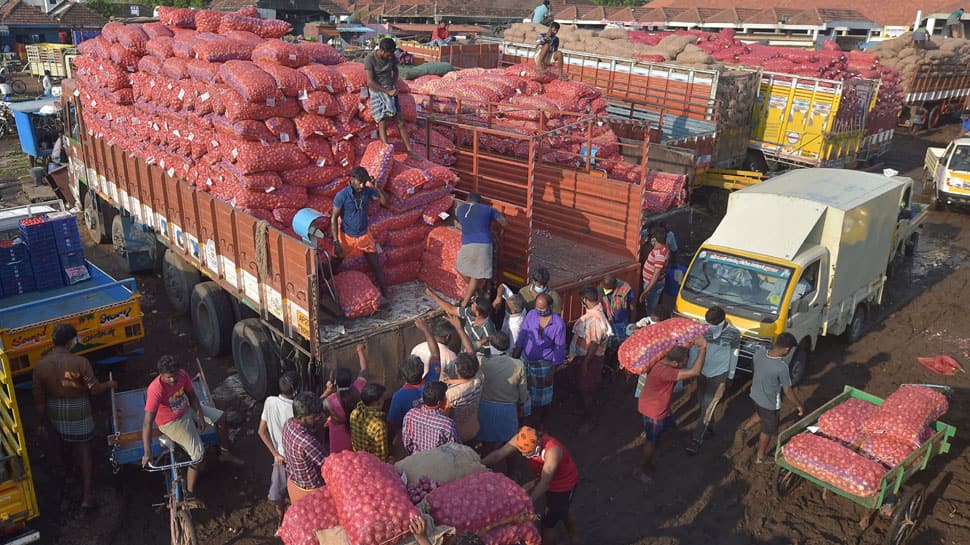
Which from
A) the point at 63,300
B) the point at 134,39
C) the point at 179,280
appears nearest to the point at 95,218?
the point at 134,39

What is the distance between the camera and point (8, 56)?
119 ft

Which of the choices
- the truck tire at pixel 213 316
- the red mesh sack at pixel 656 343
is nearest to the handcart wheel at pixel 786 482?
the red mesh sack at pixel 656 343

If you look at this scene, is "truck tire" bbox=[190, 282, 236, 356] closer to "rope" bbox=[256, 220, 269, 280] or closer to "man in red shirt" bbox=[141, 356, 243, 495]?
"rope" bbox=[256, 220, 269, 280]

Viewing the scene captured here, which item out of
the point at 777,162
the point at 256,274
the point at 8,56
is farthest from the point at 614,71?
the point at 8,56

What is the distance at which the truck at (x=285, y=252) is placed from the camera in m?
7.07

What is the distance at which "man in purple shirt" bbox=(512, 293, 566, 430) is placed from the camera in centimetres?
697

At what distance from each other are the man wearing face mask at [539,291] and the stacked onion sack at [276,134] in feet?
4.64

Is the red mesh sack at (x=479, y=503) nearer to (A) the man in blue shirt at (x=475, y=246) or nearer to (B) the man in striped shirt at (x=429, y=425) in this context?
(B) the man in striped shirt at (x=429, y=425)

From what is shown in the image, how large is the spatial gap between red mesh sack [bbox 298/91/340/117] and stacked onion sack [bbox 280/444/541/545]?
481 cm

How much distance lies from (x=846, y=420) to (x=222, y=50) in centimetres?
794

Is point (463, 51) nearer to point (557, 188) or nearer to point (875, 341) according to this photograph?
point (557, 188)

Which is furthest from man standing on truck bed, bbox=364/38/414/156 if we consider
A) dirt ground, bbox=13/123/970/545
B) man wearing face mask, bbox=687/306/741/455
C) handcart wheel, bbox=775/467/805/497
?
handcart wheel, bbox=775/467/805/497

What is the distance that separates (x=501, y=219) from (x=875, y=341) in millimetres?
6092

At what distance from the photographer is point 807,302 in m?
8.52
